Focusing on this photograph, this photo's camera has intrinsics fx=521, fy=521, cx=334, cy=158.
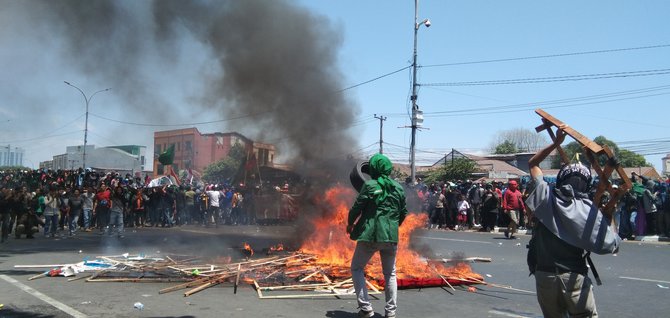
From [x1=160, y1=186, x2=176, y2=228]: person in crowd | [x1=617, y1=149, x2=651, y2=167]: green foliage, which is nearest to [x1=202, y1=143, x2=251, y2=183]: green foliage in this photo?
[x1=160, y1=186, x2=176, y2=228]: person in crowd

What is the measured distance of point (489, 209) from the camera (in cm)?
1708

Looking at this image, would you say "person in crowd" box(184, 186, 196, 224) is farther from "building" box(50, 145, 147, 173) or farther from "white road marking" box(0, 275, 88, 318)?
"building" box(50, 145, 147, 173)

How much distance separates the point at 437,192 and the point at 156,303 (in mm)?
14564

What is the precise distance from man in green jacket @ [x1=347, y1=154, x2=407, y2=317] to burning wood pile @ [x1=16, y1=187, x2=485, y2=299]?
1.22 meters

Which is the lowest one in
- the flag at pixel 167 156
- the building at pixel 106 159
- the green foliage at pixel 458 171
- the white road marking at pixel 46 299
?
the white road marking at pixel 46 299

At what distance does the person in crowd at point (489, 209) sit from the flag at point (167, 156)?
1246cm

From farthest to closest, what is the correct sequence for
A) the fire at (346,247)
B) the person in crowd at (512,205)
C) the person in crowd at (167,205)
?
the person in crowd at (167,205) < the person in crowd at (512,205) < the fire at (346,247)

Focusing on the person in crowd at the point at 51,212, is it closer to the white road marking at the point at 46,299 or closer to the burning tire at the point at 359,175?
the white road marking at the point at 46,299

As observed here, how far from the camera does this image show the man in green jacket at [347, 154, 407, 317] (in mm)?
4828

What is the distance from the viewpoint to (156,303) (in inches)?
221

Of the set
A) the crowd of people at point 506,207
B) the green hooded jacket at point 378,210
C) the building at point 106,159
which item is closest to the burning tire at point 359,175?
the green hooded jacket at point 378,210

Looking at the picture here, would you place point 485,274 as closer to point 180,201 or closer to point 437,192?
point 437,192

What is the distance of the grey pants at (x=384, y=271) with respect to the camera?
4.82 meters

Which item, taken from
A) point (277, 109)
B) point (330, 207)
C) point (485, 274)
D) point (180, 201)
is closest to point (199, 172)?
point (180, 201)
